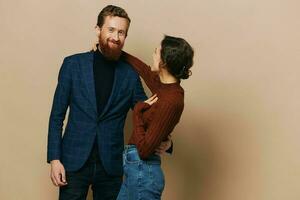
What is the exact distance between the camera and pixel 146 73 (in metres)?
2.13

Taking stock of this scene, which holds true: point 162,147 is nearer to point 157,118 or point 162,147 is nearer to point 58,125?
point 157,118

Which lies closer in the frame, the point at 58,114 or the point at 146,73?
the point at 58,114

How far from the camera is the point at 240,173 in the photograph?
2459 millimetres

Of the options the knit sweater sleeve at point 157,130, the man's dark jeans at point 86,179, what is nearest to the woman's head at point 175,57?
the knit sweater sleeve at point 157,130

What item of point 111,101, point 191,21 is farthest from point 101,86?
point 191,21

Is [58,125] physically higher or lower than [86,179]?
higher

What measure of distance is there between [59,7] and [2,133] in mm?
801

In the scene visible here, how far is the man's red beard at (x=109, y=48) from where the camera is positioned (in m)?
1.99

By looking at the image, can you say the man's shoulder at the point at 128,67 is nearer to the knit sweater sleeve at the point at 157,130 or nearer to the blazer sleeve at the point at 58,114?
the blazer sleeve at the point at 58,114

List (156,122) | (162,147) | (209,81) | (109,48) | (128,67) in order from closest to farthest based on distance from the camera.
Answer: (156,122) < (162,147) < (109,48) < (128,67) < (209,81)

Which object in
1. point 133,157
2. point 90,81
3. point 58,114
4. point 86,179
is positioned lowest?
point 86,179

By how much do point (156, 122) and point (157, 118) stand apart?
0.6 inches

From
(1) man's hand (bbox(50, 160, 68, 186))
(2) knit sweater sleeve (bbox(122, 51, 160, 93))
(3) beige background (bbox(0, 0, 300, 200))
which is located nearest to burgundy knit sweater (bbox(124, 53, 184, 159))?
(2) knit sweater sleeve (bbox(122, 51, 160, 93))

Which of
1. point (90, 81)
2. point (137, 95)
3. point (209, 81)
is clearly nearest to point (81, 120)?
point (90, 81)
